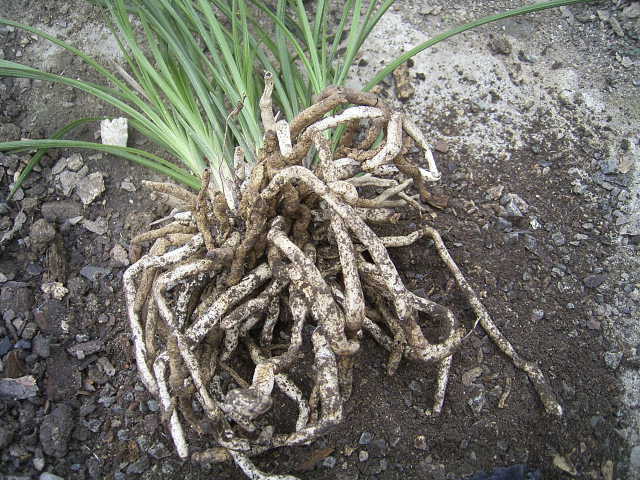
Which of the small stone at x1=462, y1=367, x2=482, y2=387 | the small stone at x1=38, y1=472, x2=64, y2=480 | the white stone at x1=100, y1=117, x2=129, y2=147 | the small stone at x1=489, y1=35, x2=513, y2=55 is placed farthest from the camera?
the small stone at x1=489, y1=35, x2=513, y2=55

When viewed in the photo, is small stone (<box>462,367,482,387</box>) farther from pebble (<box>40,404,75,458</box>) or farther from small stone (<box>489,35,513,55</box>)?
small stone (<box>489,35,513,55</box>)

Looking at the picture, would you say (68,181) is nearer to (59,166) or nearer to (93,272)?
(59,166)

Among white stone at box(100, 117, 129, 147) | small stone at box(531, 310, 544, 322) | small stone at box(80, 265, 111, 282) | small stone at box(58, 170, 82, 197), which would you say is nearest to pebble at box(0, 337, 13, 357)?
small stone at box(80, 265, 111, 282)

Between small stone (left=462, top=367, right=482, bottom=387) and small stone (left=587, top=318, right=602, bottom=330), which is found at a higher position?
small stone (left=462, top=367, right=482, bottom=387)

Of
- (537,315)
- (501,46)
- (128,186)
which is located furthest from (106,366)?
(501,46)

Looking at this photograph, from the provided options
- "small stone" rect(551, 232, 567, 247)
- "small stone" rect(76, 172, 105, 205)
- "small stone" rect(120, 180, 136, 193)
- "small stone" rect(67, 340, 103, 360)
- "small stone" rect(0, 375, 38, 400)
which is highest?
"small stone" rect(76, 172, 105, 205)

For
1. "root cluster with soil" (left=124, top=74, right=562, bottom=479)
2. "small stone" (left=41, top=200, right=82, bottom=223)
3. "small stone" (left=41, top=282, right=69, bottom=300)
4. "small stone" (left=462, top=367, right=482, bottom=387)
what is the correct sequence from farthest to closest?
"small stone" (left=41, top=200, right=82, bottom=223) → "small stone" (left=41, top=282, right=69, bottom=300) → "small stone" (left=462, top=367, right=482, bottom=387) → "root cluster with soil" (left=124, top=74, right=562, bottom=479)
